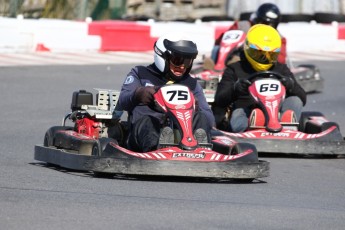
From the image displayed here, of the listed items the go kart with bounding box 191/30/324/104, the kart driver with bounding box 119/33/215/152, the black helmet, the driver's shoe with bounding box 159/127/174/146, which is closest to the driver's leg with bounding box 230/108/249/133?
the kart driver with bounding box 119/33/215/152

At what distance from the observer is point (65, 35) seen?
17641mm

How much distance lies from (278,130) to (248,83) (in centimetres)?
54

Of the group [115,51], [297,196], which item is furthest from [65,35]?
[297,196]

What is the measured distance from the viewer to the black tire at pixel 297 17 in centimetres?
2056

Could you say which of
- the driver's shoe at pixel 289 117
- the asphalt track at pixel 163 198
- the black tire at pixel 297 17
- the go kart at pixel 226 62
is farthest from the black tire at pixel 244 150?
the black tire at pixel 297 17

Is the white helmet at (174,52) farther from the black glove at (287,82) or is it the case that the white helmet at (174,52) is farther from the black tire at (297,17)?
the black tire at (297,17)

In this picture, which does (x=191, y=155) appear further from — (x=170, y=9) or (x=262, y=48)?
(x=170, y=9)

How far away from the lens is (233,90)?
31.6 ft

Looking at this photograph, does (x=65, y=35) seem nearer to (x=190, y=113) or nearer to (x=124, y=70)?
(x=124, y=70)

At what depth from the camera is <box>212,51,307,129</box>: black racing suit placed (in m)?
9.66

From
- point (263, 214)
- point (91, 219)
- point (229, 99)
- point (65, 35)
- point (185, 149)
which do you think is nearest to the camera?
point (91, 219)

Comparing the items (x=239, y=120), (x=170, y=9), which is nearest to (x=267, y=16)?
(x=239, y=120)

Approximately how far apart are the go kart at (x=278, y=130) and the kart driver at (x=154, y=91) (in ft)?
3.85

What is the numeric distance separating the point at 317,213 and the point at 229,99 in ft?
11.8
